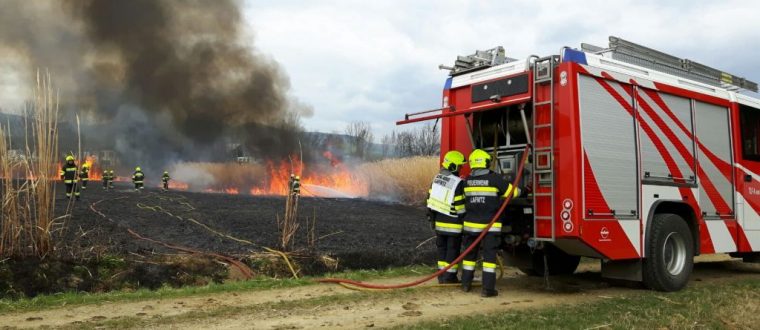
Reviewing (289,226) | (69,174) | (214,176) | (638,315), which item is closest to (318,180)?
(214,176)

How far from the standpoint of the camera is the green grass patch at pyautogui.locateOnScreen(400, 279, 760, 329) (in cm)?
475

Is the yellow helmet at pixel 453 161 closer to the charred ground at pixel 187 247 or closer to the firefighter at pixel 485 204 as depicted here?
the firefighter at pixel 485 204

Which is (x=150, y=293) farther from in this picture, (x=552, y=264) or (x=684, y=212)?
(x=684, y=212)

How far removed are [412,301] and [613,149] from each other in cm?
266

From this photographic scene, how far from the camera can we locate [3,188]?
23.5 ft

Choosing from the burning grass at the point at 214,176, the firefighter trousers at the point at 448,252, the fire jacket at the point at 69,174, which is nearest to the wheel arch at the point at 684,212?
the firefighter trousers at the point at 448,252

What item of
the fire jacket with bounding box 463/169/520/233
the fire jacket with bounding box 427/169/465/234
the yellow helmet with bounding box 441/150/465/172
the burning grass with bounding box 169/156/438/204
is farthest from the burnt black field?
the burning grass with bounding box 169/156/438/204

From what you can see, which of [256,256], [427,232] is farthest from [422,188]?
[256,256]

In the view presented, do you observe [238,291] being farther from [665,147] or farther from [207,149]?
[207,149]

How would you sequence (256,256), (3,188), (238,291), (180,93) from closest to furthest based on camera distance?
(238,291) → (3,188) → (256,256) → (180,93)

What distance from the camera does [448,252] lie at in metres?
6.75

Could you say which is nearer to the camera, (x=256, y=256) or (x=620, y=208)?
(x=620, y=208)

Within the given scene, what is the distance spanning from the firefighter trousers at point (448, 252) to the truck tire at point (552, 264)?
1203mm

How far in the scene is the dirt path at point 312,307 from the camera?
4922 millimetres
